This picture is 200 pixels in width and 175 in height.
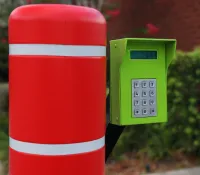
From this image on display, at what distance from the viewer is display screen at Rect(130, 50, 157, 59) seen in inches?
109

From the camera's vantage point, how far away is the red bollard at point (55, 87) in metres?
2.34

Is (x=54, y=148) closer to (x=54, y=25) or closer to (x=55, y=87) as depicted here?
(x=55, y=87)

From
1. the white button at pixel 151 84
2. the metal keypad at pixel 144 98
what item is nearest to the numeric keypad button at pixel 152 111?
the metal keypad at pixel 144 98

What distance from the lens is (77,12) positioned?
239 centimetres

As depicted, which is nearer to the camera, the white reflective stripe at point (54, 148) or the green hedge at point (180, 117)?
the white reflective stripe at point (54, 148)

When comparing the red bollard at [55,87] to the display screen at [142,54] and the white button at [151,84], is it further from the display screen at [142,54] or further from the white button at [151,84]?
the white button at [151,84]

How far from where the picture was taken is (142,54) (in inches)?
110

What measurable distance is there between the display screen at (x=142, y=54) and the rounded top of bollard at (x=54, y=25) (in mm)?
367

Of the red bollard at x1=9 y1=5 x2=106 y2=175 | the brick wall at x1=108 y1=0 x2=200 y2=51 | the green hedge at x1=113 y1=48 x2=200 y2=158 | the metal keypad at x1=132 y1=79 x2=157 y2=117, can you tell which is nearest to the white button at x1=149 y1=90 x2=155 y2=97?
the metal keypad at x1=132 y1=79 x2=157 y2=117

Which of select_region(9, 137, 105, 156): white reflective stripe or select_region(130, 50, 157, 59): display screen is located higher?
select_region(130, 50, 157, 59): display screen

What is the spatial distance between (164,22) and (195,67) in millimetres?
2668

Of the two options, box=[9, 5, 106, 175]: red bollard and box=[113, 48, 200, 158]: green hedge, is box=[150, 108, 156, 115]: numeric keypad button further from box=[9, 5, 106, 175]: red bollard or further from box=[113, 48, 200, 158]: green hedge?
box=[113, 48, 200, 158]: green hedge

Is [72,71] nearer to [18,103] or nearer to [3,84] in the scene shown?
[18,103]

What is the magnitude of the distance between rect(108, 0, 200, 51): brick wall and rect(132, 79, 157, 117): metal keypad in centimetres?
405
